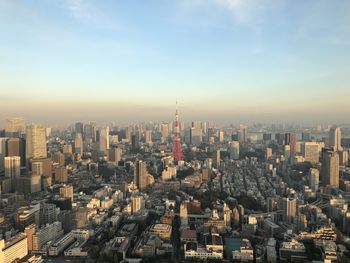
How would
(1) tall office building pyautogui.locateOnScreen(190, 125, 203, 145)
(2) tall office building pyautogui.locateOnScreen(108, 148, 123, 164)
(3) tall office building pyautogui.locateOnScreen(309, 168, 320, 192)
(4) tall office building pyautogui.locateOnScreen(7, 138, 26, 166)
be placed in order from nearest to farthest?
(3) tall office building pyautogui.locateOnScreen(309, 168, 320, 192), (4) tall office building pyautogui.locateOnScreen(7, 138, 26, 166), (2) tall office building pyautogui.locateOnScreen(108, 148, 123, 164), (1) tall office building pyautogui.locateOnScreen(190, 125, 203, 145)

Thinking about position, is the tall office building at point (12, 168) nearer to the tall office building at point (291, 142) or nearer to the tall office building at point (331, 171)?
the tall office building at point (331, 171)

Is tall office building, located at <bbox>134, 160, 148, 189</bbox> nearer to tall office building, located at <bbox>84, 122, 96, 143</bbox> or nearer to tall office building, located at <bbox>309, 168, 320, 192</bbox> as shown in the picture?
tall office building, located at <bbox>309, 168, 320, 192</bbox>

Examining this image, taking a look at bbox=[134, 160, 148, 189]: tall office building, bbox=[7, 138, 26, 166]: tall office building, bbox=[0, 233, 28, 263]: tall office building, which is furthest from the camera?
bbox=[7, 138, 26, 166]: tall office building

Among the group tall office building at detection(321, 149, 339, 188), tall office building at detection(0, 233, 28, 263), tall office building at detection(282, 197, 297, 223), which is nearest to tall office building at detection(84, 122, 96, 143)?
tall office building at detection(321, 149, 339, 188)

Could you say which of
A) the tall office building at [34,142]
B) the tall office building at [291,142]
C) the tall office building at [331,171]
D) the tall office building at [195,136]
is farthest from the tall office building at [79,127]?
the tall office building at [331,171]

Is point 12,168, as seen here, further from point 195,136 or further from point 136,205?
point 195,136

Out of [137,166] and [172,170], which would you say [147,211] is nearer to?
[137,166]
